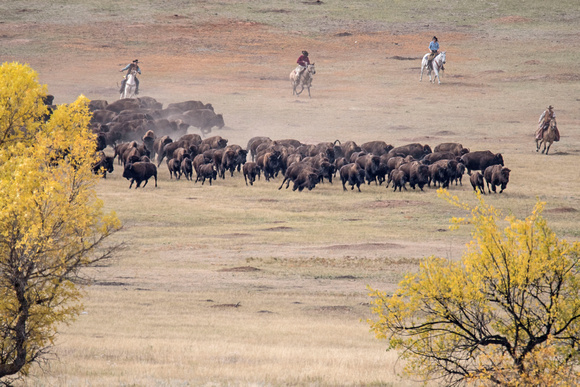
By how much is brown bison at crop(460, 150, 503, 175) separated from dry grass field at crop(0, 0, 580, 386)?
1.35m

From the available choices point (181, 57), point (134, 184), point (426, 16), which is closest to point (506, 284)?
point (134, 184)

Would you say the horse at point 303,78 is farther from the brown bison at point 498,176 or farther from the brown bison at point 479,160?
the brown bison at point 498,176

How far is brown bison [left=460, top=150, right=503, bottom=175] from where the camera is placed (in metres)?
35.3

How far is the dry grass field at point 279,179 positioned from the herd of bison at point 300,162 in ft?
2.52

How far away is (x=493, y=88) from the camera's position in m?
64.3

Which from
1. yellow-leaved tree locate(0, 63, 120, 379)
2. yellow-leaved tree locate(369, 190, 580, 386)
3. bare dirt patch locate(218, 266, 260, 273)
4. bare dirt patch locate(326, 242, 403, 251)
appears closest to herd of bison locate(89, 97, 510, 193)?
bare dirt patch locate(326, 242, 403, 251)

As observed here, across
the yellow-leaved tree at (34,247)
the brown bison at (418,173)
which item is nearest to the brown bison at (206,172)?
the brown bison at (418,173)

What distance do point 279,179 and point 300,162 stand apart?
3514 mm

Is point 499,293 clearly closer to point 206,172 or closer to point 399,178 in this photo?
point 399,178

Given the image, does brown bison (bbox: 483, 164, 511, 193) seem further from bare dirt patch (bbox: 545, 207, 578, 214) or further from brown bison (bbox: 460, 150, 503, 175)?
brown bison (bbox: 460, 150, 503, 175)

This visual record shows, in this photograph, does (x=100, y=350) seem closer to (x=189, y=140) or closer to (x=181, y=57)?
(x=189, y=140)

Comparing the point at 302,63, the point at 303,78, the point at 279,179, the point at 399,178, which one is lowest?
the point at 279,179

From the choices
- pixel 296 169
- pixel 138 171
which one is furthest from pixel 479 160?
pixel 138 171

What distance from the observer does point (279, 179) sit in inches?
1423
